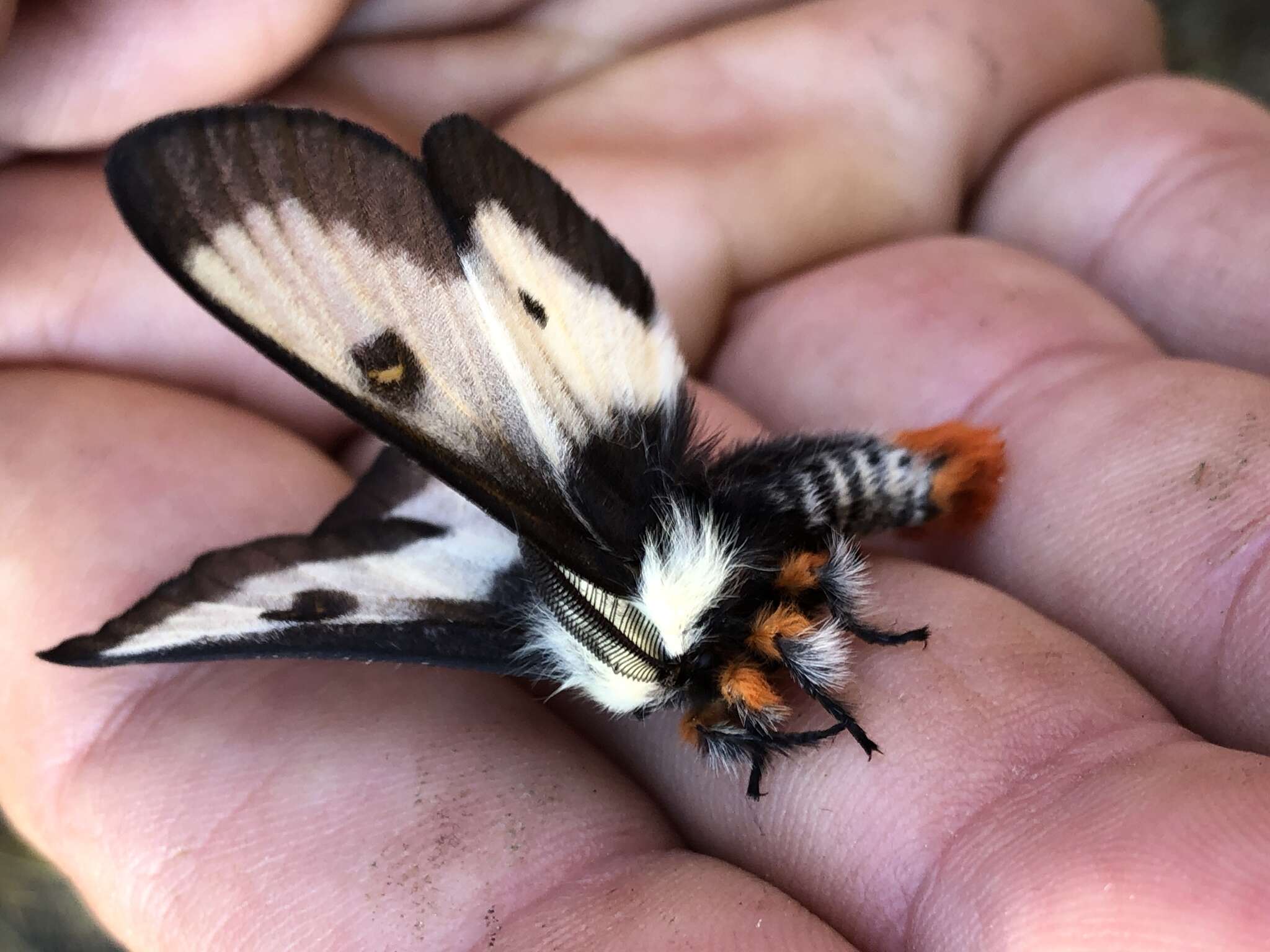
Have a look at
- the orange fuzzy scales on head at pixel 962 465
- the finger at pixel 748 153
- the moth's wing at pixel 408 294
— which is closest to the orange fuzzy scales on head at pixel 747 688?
the moth's wing at pixel 408 294

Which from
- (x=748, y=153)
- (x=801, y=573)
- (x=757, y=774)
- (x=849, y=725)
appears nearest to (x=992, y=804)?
(x=849, y=725)

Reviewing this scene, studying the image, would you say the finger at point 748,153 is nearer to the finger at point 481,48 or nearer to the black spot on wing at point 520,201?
the finger at point 481,48

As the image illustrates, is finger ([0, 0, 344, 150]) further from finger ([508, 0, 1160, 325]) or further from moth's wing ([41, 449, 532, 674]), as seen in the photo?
moth's wing ([41, 449, 532, 674])

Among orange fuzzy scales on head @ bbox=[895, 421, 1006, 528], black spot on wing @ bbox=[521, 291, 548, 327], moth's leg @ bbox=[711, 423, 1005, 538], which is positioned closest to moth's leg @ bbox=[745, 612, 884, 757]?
moth's leg @ bbox=[711, 423, 1005, 538]

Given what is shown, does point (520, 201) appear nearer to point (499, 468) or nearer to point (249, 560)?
point (499, 468)

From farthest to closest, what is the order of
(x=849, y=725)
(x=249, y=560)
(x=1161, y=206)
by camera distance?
(x=1161, y=206), (x=249, y=560), (x=849, y=725)

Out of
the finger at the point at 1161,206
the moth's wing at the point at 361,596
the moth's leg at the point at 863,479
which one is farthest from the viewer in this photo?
the finger at the point at 1161,206
